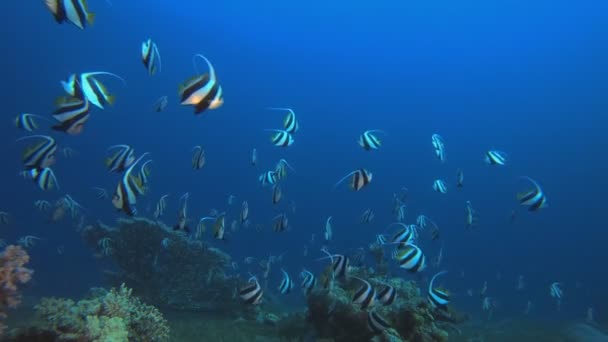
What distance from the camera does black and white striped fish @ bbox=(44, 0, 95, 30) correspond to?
11.2ft

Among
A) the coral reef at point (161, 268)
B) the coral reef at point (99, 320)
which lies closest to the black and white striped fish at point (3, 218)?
the coral reef at point (161, 268)

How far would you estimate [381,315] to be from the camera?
259 inches

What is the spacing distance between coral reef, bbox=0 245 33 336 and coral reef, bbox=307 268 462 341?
487cm

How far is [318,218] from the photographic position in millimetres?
80750

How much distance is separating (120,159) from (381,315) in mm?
4799

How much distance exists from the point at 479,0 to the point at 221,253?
90.0 metres

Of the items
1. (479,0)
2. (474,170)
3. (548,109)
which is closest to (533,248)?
(474,170)

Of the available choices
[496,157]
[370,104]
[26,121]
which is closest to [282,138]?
[496,157]

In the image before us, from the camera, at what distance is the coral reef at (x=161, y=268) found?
11.7m

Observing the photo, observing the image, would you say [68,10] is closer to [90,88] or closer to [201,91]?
[90,88]

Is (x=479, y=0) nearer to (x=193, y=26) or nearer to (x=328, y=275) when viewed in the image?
(x=193, y=26)

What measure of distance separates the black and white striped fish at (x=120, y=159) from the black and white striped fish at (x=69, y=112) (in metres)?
0.98

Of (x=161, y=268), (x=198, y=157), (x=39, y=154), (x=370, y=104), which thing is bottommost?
(x=161, y=268)

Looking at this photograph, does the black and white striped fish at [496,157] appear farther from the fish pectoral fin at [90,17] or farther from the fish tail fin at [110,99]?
the fish pectoral fin at [90,17]
